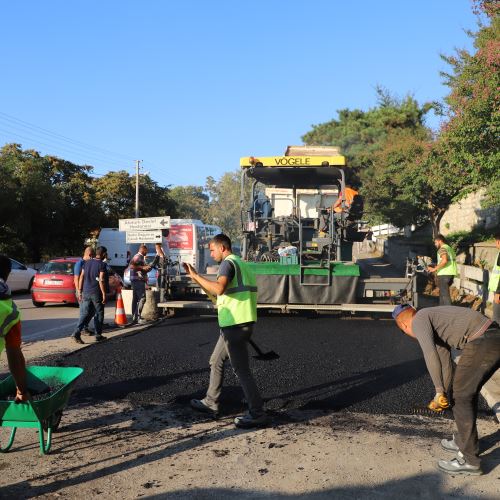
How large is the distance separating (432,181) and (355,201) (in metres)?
7.93

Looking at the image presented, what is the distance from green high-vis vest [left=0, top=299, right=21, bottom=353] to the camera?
12.4 feet

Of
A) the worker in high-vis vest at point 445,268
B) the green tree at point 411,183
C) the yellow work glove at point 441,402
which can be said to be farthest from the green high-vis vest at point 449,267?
the yellow work glove at point 441,402

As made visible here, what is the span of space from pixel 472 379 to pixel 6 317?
325 cm

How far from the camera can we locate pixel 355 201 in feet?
37.0

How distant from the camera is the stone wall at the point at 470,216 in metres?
20.4

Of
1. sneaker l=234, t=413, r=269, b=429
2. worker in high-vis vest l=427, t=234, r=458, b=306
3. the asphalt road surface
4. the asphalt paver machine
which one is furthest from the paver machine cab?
sneaker l=234, t=413, r=269, b=429

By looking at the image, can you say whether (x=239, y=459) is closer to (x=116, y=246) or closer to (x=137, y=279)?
(x=137, y=279)

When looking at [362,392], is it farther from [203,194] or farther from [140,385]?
[203,194]

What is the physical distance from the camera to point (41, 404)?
3875 mm

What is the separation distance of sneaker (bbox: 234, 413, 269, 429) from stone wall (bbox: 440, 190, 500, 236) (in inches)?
616

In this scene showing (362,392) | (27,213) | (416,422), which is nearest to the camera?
(416,422)

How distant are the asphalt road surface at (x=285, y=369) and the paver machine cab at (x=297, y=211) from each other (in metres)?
1.79

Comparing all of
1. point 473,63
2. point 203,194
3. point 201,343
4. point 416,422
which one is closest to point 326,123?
point 473,63

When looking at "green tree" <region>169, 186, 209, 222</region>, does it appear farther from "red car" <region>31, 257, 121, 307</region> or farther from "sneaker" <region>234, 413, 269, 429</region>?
"sneaker" <region>234, 413, 269, 429</region>
